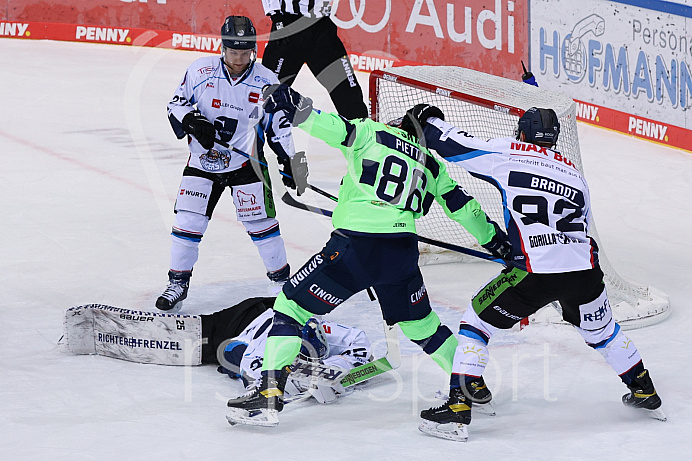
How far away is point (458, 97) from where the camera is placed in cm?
535

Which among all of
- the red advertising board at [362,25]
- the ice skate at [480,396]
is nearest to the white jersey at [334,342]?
the ice skate at [480,396]

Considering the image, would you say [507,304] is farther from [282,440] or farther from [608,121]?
[608,121]

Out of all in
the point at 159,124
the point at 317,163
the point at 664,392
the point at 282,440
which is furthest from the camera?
the point at 159,124

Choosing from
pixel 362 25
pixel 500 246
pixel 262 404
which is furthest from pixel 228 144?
pixel 362 25

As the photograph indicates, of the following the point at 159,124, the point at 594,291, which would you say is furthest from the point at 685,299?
the point at 159,124

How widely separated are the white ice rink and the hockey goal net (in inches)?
6.6

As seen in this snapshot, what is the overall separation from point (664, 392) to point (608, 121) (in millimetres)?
5724

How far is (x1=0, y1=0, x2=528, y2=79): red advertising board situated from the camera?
10.3m

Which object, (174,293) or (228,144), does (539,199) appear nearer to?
(228,144)

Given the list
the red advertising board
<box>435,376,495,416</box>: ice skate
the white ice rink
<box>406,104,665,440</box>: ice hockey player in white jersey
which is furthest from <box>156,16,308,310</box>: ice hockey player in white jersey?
the red advertising board

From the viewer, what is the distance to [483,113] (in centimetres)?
543

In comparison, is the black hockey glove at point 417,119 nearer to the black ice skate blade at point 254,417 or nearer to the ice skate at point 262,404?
the ice skate at point 262,404

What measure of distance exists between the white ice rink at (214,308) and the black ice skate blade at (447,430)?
0.04 m

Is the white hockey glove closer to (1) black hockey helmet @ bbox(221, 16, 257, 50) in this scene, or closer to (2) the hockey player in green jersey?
(2) the hockey player in green jersey
